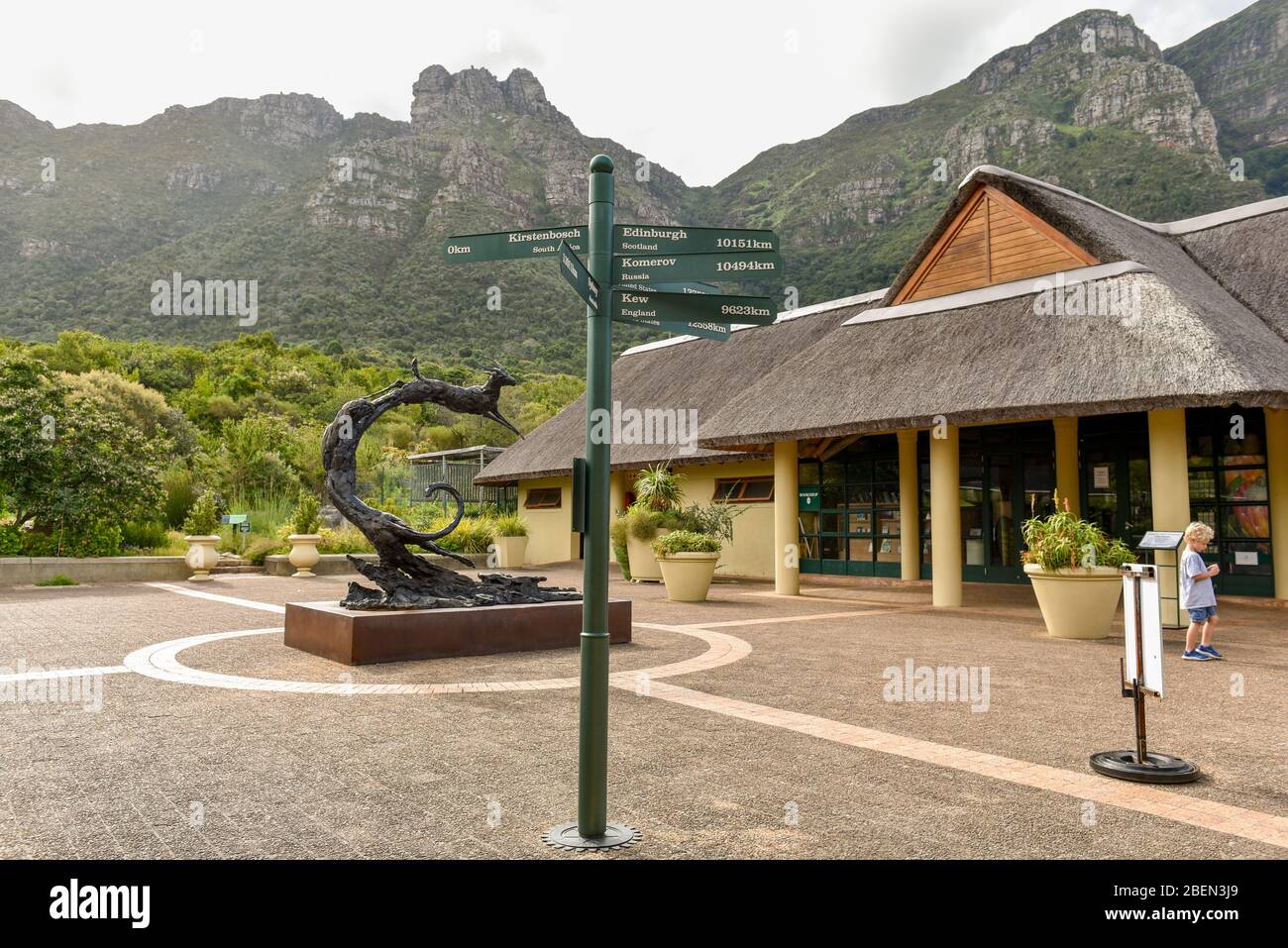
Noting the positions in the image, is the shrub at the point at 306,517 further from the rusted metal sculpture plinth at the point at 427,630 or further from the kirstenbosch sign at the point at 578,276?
the kirstenbosch sign at the point at 578,276

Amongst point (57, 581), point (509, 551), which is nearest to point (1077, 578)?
point (509, 551)

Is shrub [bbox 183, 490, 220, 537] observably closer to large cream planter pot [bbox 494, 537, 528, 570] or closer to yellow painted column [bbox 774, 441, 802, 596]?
large cream planter pot [bbox 494, 537, 528, 570]

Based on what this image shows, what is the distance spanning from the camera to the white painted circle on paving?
7.23m

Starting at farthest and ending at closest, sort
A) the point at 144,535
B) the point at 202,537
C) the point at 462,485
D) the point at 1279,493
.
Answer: the point at 462,485 < the point at 144,535 < the point at 202,537 < the point at 1279,493

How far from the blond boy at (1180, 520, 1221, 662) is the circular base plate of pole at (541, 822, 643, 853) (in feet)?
25.1

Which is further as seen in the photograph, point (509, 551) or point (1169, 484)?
point (509, 551)

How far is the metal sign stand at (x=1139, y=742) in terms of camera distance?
15.3 ft

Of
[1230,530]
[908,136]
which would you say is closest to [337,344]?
[1230,530]

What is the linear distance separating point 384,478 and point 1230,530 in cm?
2503

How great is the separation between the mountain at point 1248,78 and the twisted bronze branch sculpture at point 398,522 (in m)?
74.7

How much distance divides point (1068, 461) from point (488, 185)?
2538 inches

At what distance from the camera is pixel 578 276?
3562 millimetres

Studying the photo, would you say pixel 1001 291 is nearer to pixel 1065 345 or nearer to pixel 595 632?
pixel 1065 345
